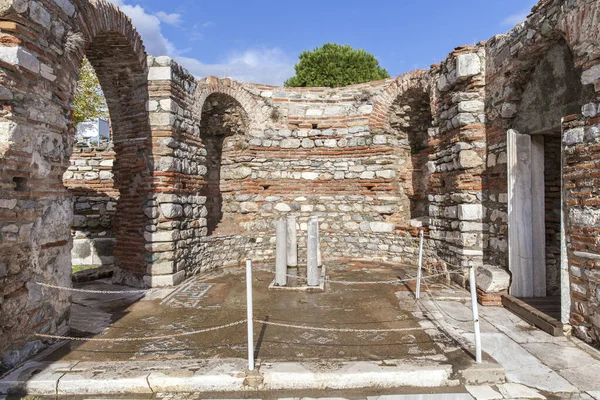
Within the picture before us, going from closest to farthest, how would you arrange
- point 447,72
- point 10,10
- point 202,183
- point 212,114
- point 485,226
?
point 10,10 < point 485,226 < point 447,72 < point 202,183 < point 212,114

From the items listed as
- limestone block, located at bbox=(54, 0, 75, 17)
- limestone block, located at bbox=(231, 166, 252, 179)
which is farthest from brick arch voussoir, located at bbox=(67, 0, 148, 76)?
limestone block, located at bbox=(231, 166, 252, 179)

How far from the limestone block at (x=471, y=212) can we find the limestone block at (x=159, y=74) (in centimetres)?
610

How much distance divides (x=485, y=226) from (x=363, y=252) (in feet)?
12.4

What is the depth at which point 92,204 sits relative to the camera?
1023 cm

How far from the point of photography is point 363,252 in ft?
32.7

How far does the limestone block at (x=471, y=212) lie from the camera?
6.75 metres

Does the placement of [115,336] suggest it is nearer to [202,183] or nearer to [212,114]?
[202,183]

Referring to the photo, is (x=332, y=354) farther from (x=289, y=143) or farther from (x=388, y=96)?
(x=388, y=96)

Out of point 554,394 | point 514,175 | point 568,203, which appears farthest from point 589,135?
point 554,394

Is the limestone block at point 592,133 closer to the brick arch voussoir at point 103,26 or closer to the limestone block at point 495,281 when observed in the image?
the limestone block at point 495,281

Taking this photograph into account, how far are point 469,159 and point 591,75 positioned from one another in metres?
2.73

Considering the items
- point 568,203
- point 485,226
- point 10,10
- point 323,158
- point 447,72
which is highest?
point 447,72

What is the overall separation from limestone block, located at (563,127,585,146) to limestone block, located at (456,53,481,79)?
2.68 m

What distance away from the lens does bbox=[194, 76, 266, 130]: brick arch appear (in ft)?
27.9
